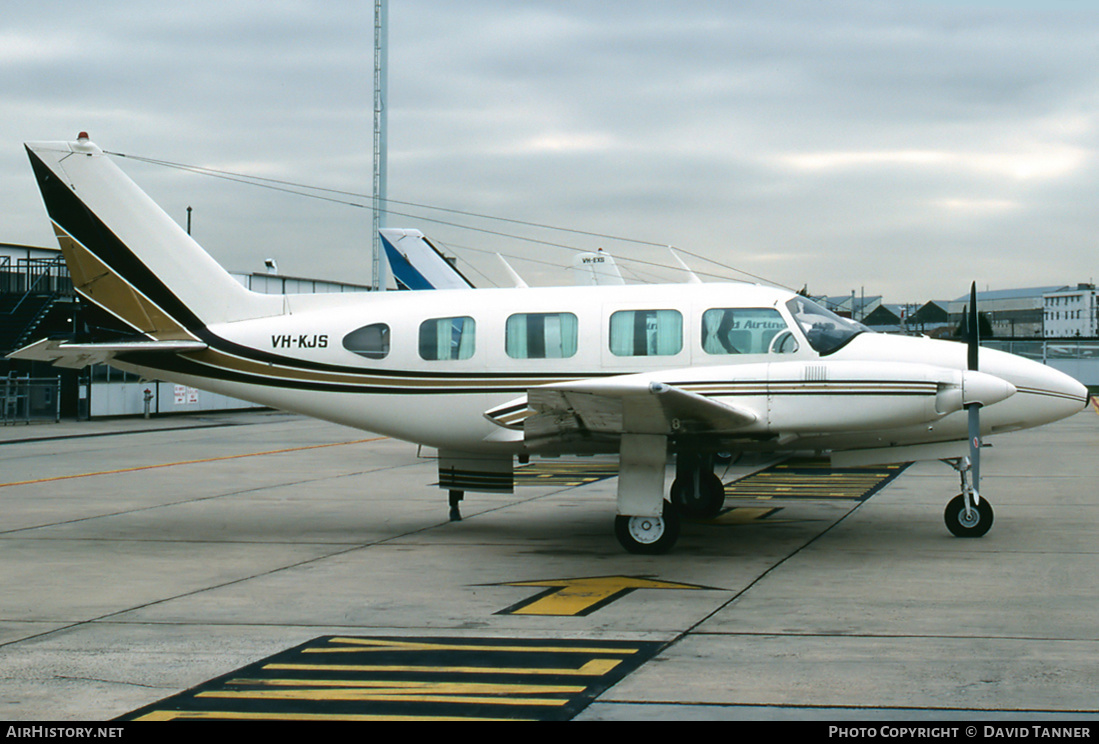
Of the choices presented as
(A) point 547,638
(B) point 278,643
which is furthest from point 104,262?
(A) point 547,638

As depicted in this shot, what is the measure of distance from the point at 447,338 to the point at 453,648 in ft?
18.9

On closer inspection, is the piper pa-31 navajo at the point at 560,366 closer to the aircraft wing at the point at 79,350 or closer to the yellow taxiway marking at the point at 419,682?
the aircraft wing at the point at 79,350

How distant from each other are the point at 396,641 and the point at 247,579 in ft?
10.2

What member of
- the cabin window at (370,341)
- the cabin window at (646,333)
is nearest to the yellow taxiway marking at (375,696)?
the cabin window at (646,333)

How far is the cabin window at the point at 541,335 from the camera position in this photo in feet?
40.8

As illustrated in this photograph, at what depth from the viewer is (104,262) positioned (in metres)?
13.9

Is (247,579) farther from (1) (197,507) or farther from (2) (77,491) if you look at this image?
(2) (77,491)

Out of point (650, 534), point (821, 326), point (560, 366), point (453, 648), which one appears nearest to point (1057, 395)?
point (821, 326)

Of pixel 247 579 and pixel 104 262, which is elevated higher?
pixel 104 262

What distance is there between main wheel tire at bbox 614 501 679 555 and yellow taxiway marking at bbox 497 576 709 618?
3.63ft

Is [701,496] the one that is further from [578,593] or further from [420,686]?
[420,686]

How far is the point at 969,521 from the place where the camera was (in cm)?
1197

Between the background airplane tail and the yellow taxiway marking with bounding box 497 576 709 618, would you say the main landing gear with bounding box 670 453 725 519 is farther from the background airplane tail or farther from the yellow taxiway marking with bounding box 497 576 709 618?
the background airplane tail

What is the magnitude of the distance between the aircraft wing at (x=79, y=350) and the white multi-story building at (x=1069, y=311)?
149 m
